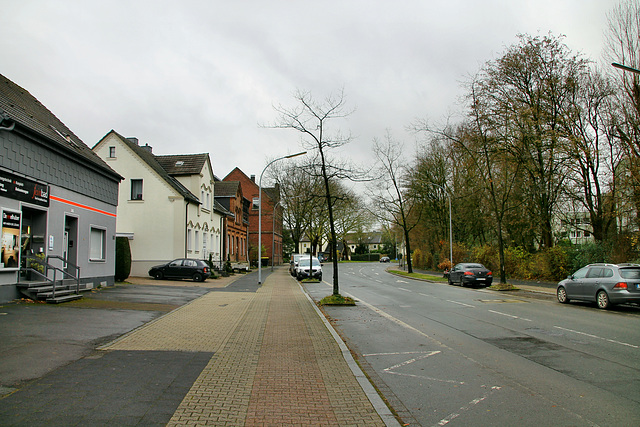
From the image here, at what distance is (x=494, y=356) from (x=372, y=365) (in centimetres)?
229

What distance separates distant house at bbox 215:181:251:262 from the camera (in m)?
48.2

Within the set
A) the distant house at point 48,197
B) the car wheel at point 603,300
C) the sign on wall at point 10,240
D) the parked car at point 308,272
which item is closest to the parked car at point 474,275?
the parked car at point 308,272

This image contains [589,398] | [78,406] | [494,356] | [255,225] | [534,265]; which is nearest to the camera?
[78,406]

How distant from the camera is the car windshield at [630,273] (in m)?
14.8

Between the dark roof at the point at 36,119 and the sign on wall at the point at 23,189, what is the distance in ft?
4.96

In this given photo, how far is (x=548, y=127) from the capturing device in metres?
26.5

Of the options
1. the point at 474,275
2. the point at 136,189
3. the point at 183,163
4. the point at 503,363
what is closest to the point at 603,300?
the point at 503,363

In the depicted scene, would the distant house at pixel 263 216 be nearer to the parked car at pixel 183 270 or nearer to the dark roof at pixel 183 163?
the dark roof at pixel 183 163

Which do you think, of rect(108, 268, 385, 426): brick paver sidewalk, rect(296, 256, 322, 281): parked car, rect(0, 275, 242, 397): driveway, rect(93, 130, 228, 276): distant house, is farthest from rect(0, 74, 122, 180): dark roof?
rect(296, 256, 322, 281): parked car

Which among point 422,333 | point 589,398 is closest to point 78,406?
point 589,398

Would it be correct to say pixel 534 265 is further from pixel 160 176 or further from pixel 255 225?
pixel 255 225

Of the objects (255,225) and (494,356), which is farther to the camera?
(255,225)

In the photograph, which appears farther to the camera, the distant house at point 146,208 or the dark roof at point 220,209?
the dark roof at point 220,209

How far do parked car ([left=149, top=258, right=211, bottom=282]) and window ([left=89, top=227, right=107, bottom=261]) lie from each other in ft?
29.5
